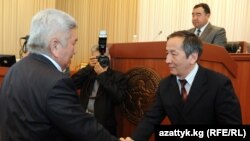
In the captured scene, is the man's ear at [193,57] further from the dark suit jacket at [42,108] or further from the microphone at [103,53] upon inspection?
the microphone at [103,53]

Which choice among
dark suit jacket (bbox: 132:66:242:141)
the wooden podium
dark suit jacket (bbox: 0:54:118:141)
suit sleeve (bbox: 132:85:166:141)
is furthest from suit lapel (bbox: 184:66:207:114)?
dark suit jacket (bbox: 0:54:118:141)

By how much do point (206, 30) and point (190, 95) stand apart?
2385mm

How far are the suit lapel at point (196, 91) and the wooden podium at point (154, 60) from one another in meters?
0.66

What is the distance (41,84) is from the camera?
145 cm

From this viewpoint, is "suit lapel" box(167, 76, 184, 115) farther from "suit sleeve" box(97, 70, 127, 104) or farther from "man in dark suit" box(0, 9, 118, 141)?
"suit sleeve" box(97, 70, 127, 104)

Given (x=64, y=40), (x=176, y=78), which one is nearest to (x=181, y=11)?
(x=176, y=78)

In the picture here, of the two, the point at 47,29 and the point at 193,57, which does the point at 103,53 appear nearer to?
the point at 193,57

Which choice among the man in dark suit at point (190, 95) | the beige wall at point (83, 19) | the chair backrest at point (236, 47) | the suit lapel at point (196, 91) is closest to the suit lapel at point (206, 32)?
the chair backrest at point (236, 47)

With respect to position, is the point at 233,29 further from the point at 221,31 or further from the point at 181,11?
the point at 221,31

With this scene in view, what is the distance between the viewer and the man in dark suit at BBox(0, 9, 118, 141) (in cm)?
144

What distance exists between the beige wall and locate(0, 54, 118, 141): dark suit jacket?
4.77 meters

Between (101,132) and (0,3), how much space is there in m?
4.99

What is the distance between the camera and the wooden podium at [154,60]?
2895mm

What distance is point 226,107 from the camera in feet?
6.75
